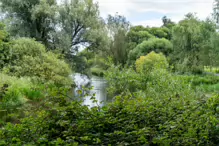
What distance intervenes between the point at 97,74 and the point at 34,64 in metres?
15.8

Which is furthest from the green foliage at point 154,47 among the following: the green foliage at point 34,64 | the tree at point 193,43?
the green foliage at point 34,64

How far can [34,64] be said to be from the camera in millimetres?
10016

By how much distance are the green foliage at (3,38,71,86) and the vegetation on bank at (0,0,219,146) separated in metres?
0.05

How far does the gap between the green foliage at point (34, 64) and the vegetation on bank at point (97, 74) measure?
0.05m

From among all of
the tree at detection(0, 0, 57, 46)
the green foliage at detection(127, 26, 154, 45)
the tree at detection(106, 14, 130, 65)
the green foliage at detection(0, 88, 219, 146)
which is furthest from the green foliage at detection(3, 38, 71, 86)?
the green foliage at detection(127, 26, 154, 45)

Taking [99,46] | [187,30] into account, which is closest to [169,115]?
[99,46]

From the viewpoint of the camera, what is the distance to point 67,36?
14.1m

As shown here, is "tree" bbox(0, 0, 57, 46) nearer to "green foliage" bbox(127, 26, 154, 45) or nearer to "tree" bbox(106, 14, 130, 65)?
"tree" bbox(106, 14, 130, 65)

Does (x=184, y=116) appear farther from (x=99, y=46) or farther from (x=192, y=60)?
(x=192, y=60)

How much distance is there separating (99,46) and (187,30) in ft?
32.2

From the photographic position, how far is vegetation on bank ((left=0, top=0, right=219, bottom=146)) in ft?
5.65

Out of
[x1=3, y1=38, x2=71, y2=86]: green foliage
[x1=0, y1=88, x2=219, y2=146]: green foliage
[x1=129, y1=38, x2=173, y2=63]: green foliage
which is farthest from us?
[x1=129, y1=38, x2=173, y2=63]: green foliage

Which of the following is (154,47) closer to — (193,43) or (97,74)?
(193,43)

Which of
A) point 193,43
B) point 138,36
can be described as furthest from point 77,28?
point 138,36
